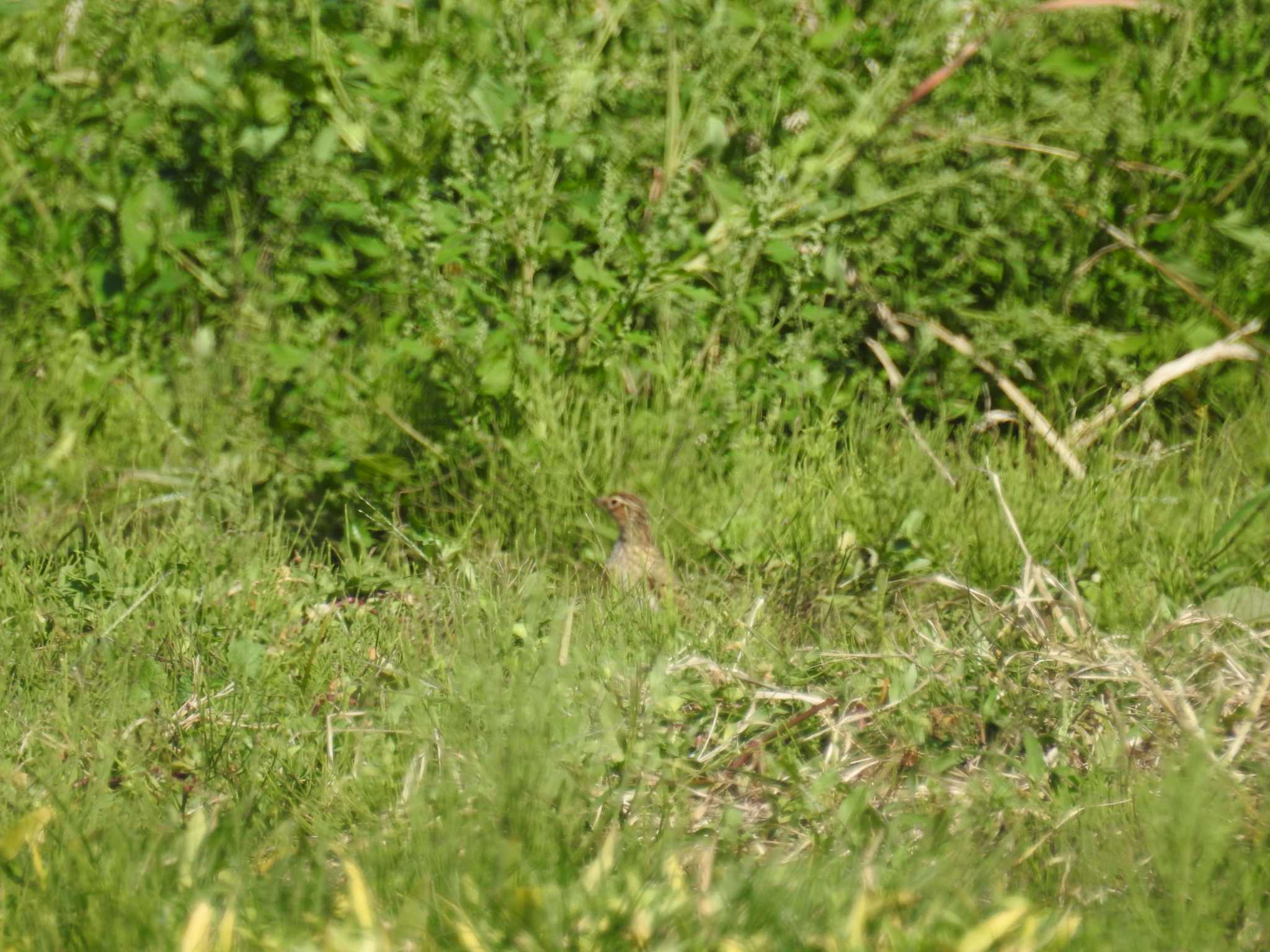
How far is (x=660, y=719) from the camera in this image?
3.46 metres

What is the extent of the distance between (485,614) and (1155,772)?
1.66 metres

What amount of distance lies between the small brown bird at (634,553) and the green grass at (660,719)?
88 millimetres

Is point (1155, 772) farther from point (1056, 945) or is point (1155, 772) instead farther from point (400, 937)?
point (400, 937)

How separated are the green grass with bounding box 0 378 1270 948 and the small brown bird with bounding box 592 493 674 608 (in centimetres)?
9

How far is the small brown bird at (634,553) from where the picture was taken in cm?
439

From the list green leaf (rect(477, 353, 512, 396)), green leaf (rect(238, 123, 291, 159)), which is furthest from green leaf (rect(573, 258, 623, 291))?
green leaf (rect(238, 123, 291, 159))

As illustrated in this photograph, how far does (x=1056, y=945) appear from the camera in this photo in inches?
95.4

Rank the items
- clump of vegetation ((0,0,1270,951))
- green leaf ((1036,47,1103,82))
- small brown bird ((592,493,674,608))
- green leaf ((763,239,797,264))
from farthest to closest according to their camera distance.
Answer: green leaf ((1036,47,1103,82)) < green leaf ((763,239,797,264)) < small brown bird ((592,493,674,608)) < clump of vegetation ((0,0,1270,951))

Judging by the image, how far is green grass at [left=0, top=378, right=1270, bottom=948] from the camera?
8.47 feet

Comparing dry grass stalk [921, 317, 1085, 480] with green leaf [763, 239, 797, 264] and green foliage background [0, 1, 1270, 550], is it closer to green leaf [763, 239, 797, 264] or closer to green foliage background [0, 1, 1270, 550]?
green foliage background [0, 1, 1270, 550]

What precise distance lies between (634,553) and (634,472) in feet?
1.47

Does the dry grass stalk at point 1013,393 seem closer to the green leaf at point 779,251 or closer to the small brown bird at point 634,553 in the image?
the green leaf at point 779,251

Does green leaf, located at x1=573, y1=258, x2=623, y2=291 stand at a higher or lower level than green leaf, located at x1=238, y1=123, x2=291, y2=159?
lower

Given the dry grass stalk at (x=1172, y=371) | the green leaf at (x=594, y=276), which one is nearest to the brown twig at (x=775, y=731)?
the green leaf at (x=594, y=276)
